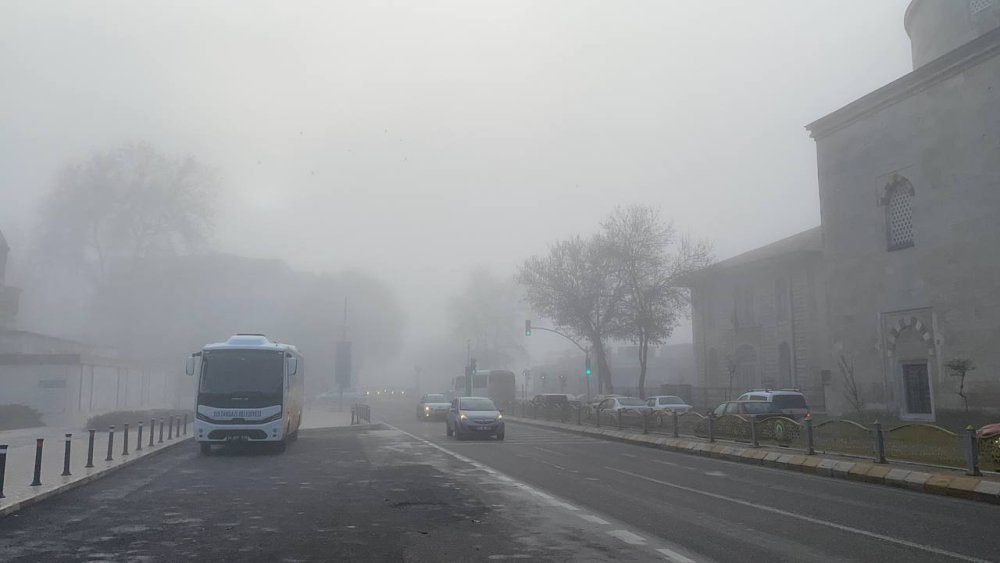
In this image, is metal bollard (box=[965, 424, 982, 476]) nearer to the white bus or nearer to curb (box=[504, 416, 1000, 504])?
curb (box=[504, 416, 1000, 504])

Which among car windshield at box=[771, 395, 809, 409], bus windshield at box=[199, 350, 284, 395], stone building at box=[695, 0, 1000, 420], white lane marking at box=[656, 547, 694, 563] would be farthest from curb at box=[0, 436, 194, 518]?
stone building at box=[695, 0, 1000, 420]

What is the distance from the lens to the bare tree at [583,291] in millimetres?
52281

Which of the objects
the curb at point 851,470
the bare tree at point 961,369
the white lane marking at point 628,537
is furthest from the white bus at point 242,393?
the bare tree at point 961,369

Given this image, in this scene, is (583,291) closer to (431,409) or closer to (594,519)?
(431,409)

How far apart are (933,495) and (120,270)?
58915 millimetres

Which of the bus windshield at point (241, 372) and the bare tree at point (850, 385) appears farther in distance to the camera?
the bare tree at point (850, 385)

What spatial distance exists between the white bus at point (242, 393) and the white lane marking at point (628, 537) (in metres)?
13.9

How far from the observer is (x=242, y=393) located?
67.6 ft

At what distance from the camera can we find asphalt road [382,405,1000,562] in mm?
7969

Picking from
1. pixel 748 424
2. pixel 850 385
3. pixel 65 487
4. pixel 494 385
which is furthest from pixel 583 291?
pixel 65 487

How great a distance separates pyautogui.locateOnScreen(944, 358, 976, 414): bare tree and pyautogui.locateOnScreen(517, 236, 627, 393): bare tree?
2504 centimetres

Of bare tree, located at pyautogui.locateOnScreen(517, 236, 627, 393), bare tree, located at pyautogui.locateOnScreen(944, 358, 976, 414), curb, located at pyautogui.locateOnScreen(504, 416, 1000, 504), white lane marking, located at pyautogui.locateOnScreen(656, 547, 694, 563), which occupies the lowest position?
curb, located at pyautogui.locateOnScreen(504, 416, 1000, 504)

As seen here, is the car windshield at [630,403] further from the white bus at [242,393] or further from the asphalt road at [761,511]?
the white bus at [242,393]

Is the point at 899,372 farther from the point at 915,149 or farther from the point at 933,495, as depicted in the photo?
the point at 933,495
